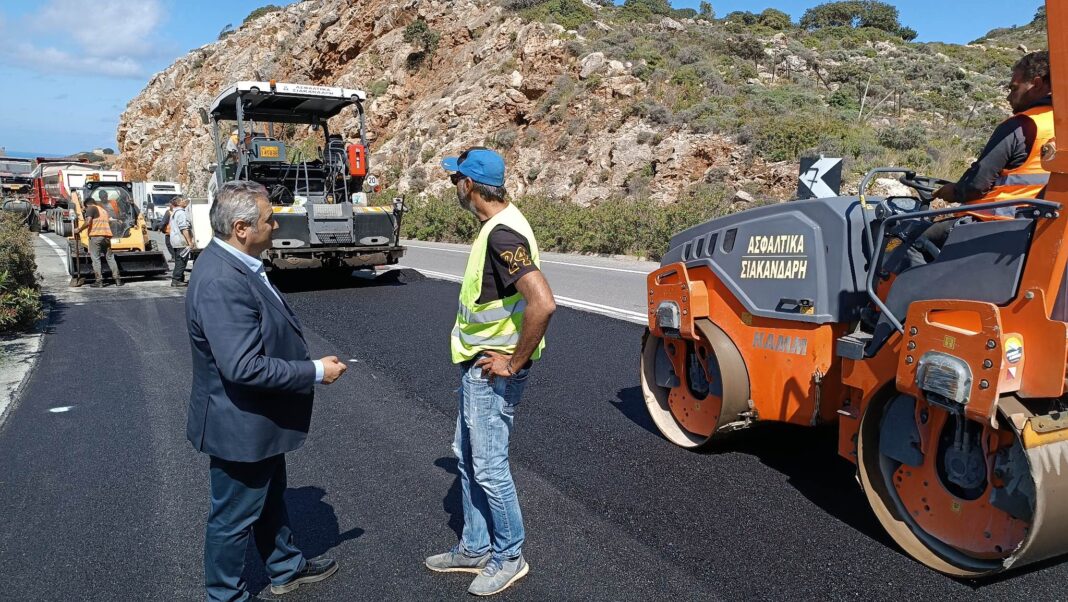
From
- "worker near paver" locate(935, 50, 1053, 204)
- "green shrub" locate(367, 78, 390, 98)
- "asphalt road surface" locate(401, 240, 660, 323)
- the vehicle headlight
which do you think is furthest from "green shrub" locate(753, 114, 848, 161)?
"green shrub" locate(367, 78, 390, 98)

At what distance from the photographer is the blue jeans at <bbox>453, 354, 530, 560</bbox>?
3.25m

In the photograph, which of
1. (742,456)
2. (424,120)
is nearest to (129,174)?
(424,120)

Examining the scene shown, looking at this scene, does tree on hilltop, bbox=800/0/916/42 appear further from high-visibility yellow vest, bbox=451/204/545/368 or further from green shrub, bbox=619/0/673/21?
high-visibility yellow vest, bbox=451/204/545/368

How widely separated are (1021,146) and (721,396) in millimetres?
2087

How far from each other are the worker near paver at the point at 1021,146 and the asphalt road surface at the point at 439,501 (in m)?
1.74

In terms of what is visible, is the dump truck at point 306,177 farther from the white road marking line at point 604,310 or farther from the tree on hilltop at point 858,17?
the tree on hilltop at point 858,17

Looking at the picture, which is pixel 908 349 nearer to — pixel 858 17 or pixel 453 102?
pixel 453 102

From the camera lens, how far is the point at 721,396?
4723mm

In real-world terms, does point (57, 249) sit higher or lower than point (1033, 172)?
lower

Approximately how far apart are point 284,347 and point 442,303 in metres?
8.20

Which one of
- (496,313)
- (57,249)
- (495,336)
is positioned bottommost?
(57,249)

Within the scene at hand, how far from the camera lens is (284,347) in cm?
300

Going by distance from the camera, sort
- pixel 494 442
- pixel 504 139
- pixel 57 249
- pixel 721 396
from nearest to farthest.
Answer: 1. pixel 494 442
2. pixel 721 396
3. pixel 57 249
4. pixel 504 139

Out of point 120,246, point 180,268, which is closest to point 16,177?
point 120,246
